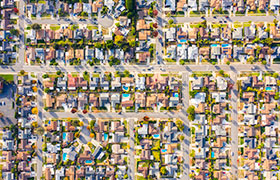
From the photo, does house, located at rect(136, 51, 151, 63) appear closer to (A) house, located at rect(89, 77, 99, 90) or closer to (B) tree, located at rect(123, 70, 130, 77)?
(B) tree, located at rect(123, 70, 130, 77)

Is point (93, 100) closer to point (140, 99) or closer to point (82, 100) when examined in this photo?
point (82, 100)

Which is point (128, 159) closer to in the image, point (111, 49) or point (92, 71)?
point (92, 71)

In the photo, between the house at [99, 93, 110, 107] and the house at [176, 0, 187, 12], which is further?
the house at [176, 0, 187, 12]

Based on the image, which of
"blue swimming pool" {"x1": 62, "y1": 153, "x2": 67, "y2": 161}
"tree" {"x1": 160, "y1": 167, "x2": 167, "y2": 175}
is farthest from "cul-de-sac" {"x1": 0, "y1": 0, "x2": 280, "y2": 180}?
"tree" {"x1": 160, "y1": 167, "x2": 167, "y2": 175}

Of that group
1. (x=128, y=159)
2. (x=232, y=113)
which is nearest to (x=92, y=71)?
(x=128, y=159)

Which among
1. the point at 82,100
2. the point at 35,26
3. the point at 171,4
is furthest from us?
the point at 171,4

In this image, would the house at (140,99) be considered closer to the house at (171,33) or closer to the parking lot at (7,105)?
the house at (171,33)

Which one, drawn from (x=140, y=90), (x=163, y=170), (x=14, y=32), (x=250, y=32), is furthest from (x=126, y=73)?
(x=250, y=32)
